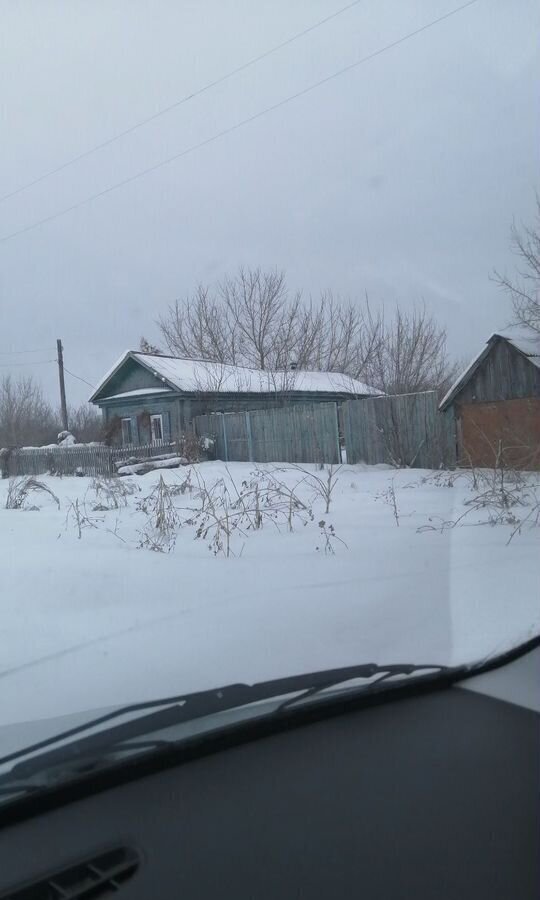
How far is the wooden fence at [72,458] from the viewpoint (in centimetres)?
2219

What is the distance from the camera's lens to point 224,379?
2709cm

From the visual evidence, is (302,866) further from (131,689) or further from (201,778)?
(131,689)

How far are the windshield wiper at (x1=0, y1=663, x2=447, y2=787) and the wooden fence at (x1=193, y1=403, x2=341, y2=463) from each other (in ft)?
56.3

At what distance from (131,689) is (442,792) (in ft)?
5.63

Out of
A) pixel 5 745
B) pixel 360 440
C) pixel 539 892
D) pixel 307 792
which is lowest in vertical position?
pixel 539 892

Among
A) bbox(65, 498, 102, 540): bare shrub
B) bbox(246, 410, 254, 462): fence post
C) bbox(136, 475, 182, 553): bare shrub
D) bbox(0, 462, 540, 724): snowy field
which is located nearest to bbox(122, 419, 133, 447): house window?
bbox(246, 410, 254, 462): fence post

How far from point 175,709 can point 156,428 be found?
2581cm

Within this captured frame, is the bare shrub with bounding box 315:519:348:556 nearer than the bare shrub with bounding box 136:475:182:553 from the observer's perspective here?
Yes

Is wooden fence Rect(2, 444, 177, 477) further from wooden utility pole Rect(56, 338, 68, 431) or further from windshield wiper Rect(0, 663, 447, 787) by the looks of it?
windshield wiper Rect(0, 663, 447, 787)

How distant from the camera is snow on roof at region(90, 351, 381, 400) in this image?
2636 cm

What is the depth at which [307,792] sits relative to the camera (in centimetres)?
259

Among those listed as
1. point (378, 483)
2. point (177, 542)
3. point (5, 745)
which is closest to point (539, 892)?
point (5, 745)

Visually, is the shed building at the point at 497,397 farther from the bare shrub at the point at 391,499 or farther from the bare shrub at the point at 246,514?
the bare shrub at the point at 246,514

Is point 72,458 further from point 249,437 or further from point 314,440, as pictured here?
point 314,440
